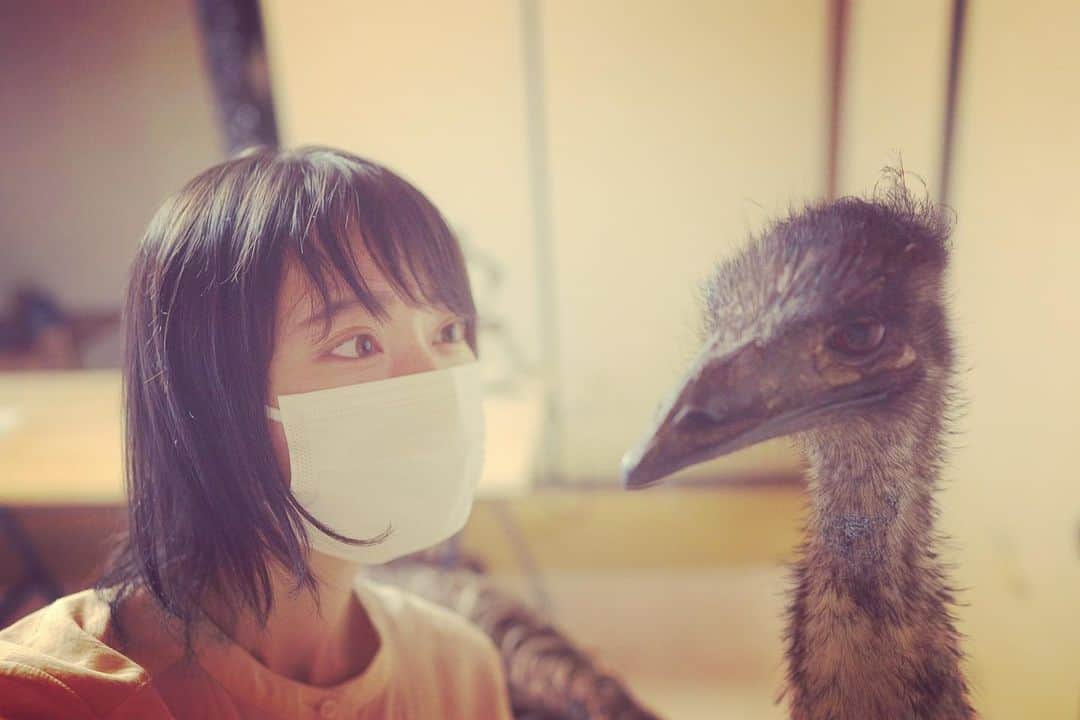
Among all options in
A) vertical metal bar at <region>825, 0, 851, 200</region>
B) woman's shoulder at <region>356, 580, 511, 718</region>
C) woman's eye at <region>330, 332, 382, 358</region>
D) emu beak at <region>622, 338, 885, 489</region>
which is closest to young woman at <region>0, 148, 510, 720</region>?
woman's eye at <region>330, 332, 382, 358</region>

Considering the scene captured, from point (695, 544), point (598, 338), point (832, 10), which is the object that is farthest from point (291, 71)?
point (695, 544)

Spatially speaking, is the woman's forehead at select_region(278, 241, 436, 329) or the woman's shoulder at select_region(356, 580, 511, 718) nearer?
the woman's forehead at select_region(278, 241, 436, 329)

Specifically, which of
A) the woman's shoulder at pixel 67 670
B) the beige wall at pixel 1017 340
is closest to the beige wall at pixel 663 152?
the beige wall at pixel 1017 340

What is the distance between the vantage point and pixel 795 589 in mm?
489

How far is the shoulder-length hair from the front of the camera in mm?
526

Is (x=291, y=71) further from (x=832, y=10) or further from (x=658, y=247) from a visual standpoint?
(x=832, y=10)

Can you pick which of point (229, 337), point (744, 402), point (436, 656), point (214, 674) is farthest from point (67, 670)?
point (744, 402)

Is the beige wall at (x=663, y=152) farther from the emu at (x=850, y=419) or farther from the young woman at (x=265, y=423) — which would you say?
the young woman at (x=265, y=423)

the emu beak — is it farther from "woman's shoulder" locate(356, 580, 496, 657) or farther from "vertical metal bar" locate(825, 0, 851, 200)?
"woman's shoulder" locate(356, 580, 496, 657)

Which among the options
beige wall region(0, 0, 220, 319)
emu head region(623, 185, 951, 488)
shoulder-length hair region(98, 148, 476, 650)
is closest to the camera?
emu head region(623, 185, 951, 488)

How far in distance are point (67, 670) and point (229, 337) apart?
9.3 inches

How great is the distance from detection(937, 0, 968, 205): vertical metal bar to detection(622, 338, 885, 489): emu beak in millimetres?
174

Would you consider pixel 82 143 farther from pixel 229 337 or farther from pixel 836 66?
pixel 836 66

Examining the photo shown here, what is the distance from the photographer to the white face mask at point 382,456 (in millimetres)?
541
